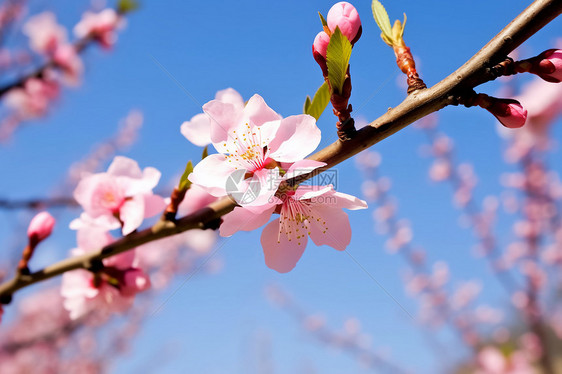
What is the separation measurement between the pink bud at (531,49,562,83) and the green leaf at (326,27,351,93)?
434 millimetres

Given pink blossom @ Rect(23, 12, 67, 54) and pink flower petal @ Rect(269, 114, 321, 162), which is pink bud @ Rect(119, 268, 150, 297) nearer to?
pink flower petal @ Rect(269, 114, 321, 162)

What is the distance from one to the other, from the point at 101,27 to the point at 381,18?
3821 millimetres

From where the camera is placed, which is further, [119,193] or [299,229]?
[119,193]

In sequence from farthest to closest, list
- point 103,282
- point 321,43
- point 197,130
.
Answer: point 103,282 → point 197,130 → point 321,43

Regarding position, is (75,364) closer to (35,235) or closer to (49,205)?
(49,205)

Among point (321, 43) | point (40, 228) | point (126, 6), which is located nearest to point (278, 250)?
point (321, 43)

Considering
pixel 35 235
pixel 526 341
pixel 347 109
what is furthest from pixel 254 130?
pixel 526 341

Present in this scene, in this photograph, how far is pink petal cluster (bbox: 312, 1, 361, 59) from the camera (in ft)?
3.15

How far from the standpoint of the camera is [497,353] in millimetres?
4645

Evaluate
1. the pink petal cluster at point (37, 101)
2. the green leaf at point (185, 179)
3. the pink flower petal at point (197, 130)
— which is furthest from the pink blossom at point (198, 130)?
the pink petal cluster at point (37, 101)

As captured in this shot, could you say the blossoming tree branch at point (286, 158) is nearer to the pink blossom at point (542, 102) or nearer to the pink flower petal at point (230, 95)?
the pink flower petal at point (230, 95)

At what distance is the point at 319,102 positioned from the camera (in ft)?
3.17

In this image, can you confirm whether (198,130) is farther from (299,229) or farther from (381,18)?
(381,18)

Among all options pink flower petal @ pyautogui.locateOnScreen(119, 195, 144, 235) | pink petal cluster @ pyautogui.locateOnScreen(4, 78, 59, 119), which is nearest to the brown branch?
pink flower petal @ pyautogui.locateOnScreen(119, 195, 144, 235)
